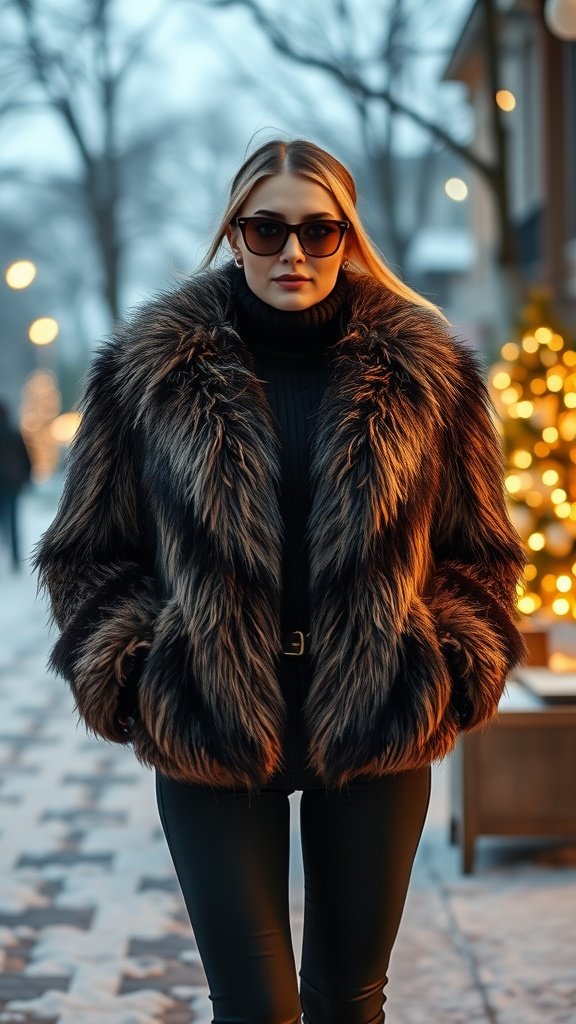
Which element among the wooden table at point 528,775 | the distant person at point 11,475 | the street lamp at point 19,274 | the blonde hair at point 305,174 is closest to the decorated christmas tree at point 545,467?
the wooden table at point 528,775

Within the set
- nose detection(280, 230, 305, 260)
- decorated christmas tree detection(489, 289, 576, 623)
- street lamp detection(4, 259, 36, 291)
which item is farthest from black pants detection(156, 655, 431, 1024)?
street lamp detection(4, 259, 36, 291)

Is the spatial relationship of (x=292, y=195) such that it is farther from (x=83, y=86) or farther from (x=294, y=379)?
(x=83, y=86)

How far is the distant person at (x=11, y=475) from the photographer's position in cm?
1420

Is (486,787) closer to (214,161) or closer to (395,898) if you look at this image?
(395,898)

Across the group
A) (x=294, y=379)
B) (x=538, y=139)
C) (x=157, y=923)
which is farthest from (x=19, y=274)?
(x=294, y=379)

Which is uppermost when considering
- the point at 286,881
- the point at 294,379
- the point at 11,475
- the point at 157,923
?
the point at 11,475

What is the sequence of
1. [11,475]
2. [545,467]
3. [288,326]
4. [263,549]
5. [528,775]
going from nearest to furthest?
1. [263,549]
2. [288,326]
3. [528,775]
4. [545,467]
5. [11,475]

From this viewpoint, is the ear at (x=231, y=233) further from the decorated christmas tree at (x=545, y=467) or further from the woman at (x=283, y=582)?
the decorated christmas tree at (x=545, y=467)

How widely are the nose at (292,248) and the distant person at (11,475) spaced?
12.1 meters

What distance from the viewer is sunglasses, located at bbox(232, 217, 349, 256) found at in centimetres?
226

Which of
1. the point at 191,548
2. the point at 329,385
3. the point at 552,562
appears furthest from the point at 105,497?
the point at 552,562

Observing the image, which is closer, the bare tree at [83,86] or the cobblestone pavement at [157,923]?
the cobblestone pavement at [157,923]

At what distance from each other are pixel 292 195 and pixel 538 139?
44.0 ft

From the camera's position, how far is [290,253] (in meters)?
2.24
